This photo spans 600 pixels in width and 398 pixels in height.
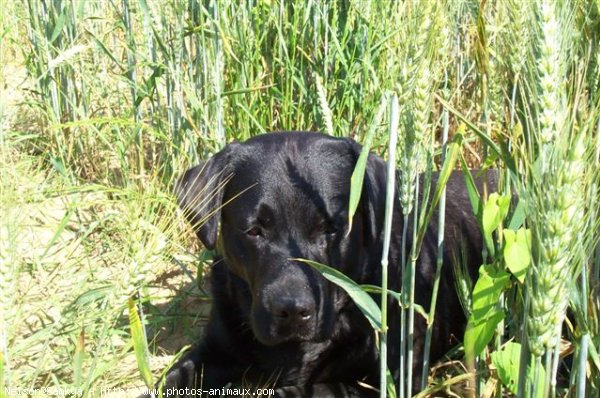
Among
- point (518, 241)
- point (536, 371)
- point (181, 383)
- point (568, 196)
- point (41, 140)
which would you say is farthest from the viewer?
point (41, 140)

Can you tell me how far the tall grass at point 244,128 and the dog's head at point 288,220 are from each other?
17cm

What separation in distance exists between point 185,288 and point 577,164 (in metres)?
2.65

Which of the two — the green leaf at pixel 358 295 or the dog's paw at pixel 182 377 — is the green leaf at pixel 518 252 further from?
the dog's paw at pixel 182 377

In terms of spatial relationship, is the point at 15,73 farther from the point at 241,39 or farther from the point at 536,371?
the point at 536,371

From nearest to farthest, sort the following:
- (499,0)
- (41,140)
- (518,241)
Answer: (518,241), (499,0), (41,140)

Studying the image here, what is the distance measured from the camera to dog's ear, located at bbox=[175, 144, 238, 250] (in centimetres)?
337

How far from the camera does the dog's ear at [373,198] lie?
10.7ft

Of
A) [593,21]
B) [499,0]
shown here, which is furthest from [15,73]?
[593,21]

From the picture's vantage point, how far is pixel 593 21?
2.40 meters

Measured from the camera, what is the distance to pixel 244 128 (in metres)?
4.25

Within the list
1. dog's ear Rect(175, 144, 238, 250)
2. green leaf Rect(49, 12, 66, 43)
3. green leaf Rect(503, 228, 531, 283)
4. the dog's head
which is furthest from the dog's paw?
green leaf Rect(49, 12, 66, 43)

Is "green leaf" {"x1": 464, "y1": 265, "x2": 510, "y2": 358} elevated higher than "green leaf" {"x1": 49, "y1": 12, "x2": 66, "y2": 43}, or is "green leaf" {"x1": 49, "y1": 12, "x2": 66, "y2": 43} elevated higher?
"green leaf" {"x1": 49, "y1": 12, "x2": 66, "y2": 43}

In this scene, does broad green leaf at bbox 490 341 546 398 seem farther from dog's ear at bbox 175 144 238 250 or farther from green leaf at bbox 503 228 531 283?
dog's ear at bbox 175 144 238 250

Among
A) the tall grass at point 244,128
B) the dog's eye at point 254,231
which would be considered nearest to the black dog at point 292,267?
the dog's eye at point 254,231
